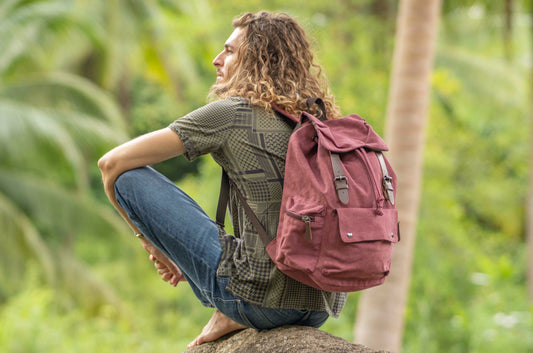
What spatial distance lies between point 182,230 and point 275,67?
0.72 meters

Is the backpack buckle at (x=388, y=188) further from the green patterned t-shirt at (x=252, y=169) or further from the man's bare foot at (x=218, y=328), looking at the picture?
the man's bare foot at (x=218, y=328)

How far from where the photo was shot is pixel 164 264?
279cm

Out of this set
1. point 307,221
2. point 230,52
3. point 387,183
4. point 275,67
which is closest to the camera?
point 307,221

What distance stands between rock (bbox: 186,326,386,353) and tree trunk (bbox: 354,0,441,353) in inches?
118

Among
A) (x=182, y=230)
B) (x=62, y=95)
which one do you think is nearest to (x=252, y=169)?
(x=182, y=230)

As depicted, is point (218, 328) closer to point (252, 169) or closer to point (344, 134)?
point (252, 169)

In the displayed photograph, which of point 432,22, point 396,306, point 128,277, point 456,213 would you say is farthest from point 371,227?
point 128,277

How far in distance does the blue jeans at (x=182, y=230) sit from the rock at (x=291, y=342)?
92 mm

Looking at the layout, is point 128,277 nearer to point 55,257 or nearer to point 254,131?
point 55,257

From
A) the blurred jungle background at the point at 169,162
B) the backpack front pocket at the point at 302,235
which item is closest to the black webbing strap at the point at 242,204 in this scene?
the backpack front pocket at the point at 302,235

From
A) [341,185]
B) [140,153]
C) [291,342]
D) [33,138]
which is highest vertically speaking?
[140,153]

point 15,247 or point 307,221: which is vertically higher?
point 307,221

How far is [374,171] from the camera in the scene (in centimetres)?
237

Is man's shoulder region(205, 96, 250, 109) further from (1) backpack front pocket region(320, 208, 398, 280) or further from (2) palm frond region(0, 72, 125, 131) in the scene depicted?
(2) palm frond region(0, 72, 125, 131)
